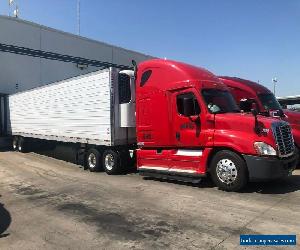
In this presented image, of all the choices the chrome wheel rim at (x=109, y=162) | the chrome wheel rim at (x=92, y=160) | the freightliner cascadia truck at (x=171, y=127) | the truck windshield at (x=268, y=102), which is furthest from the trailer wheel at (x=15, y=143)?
the truck windshield at (x=268, y=102)

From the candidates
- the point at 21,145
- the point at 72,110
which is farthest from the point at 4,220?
the point at 21,145

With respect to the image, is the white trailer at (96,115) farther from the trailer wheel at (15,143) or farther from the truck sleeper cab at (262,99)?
the trailer wheel at (15,143)

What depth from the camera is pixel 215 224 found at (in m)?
6.47

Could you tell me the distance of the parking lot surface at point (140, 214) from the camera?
5.89 m

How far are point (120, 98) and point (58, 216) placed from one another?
19.0ft

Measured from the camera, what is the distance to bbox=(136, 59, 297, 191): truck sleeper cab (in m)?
8.69

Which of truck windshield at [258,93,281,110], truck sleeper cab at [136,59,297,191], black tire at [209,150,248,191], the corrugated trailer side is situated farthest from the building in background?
black tire at [209,150,248,191]

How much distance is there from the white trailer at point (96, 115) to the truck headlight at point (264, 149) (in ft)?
16.2

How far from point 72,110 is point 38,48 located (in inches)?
658

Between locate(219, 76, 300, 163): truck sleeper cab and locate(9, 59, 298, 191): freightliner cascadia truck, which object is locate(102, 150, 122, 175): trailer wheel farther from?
locate(219, 76, 300, 163): truck sleeper cab

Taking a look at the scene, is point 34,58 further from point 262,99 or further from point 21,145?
point 262,99

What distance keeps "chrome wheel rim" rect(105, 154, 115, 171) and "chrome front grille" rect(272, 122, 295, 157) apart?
5919 mm

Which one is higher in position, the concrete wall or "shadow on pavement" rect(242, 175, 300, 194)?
the concrete wall

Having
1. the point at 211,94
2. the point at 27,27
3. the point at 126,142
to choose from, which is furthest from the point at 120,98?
the point at 27,27
